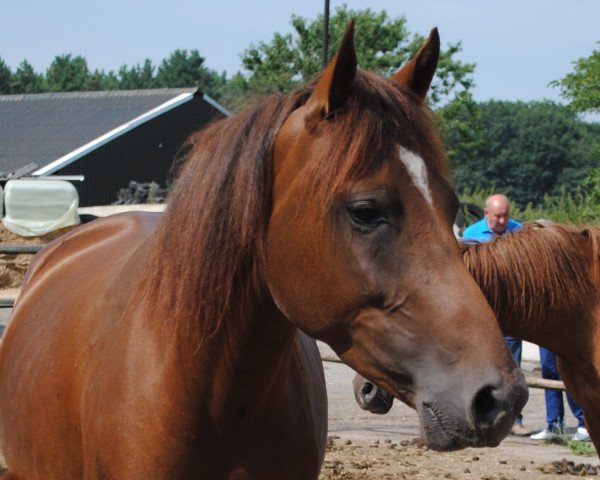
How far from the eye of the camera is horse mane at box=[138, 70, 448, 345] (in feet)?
6.55

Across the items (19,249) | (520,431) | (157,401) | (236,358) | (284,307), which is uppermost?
(284,307)

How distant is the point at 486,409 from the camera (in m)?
1.77

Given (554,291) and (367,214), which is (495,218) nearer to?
(554,291)

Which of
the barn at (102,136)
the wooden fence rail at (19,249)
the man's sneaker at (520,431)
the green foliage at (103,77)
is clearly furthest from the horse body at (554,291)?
the green foliage at (103,77)

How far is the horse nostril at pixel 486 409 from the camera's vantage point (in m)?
1.75

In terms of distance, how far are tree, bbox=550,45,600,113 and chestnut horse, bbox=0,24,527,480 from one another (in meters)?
14.5

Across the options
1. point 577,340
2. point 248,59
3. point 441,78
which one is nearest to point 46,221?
point 577,340

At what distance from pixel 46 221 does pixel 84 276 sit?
1057cm

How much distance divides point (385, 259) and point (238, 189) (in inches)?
16.7

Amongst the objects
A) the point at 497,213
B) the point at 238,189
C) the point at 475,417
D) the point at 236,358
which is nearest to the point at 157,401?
the point at 236,358

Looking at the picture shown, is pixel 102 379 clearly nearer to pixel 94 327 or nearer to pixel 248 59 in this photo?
pixel 94 327

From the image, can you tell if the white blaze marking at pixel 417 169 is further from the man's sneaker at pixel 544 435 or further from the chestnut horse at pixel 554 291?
the man's sneaker at pixel 544 435

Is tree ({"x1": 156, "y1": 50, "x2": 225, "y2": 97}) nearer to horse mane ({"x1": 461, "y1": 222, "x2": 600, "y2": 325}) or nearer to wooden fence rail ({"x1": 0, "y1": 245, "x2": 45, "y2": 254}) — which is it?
wooden fence rail ({"x1": 0, "y1": 245, "x2": 45, "y2": 254})

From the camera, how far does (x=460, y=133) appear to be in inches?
1437
